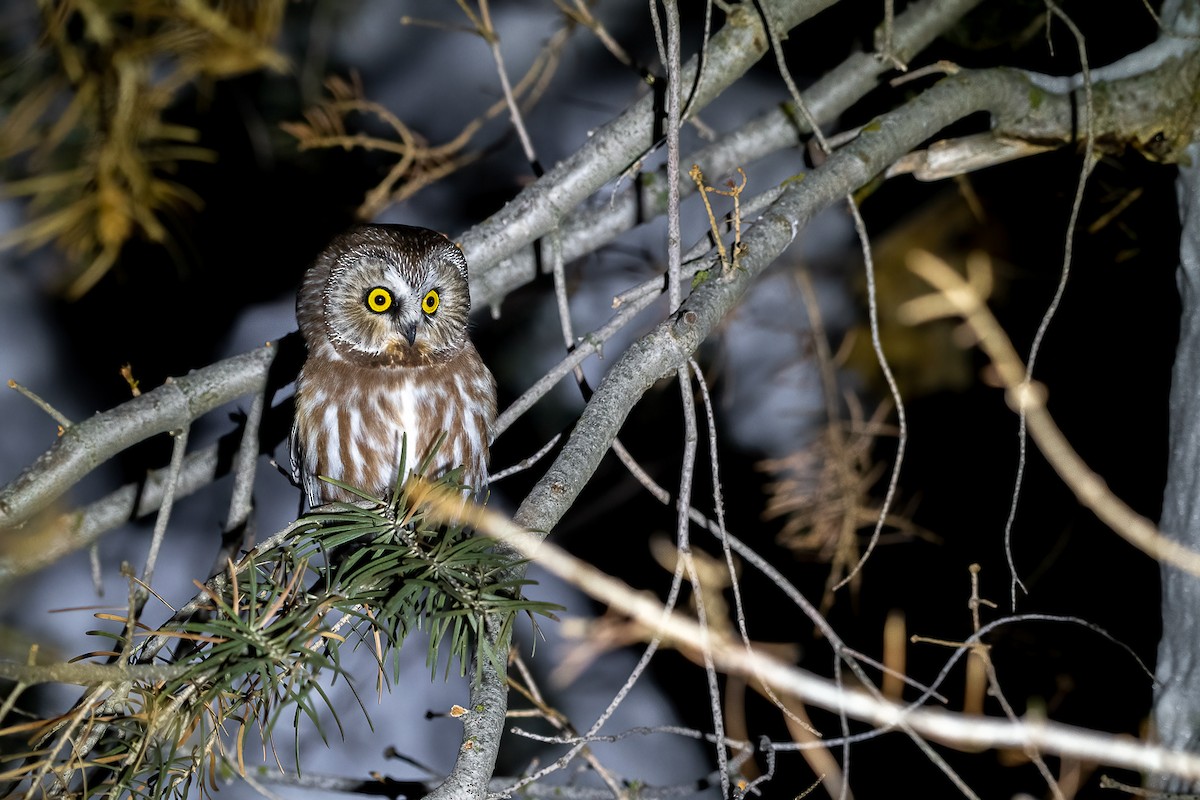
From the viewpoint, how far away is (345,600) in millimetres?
1046

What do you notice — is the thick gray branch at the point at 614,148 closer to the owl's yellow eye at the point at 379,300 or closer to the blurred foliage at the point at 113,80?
the owl's yellow eye at the point at 379,300

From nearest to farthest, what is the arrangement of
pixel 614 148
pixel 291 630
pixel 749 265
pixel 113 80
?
pixel 291 630 < pixel 749 265 < pixel 113 80 < pixel 614 148

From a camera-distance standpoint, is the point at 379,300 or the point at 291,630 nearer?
the point at 291,630

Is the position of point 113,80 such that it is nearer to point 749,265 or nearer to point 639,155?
point 639,155

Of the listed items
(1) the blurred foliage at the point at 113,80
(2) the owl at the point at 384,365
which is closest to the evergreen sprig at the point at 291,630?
(2) the owl at the point at 384,365

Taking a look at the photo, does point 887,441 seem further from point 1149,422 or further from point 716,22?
point 716,22

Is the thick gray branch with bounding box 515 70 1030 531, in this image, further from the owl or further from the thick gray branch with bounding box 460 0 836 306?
the owl

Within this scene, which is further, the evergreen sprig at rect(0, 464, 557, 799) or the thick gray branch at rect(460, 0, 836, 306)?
the thick gray branch at rect(460, 0, 836, 306)

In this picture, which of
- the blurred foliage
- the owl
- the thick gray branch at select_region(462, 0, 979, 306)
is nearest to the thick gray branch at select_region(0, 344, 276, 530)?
the owl

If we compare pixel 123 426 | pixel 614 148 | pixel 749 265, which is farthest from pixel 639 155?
pixel 123 426

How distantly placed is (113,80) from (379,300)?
2.01ft

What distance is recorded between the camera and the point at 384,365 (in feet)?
5.84

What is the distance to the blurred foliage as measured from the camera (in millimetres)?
1577

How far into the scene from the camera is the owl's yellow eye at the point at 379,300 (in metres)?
1.69
